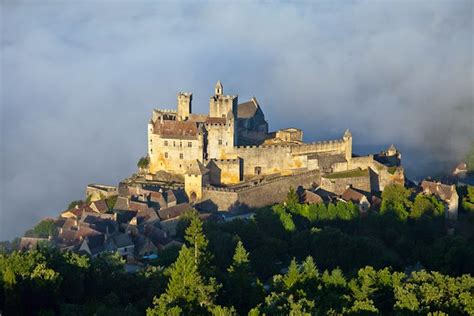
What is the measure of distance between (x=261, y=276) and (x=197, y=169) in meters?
13.0

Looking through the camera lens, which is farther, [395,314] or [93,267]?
[93,267]

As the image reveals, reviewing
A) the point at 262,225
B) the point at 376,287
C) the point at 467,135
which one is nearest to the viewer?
the point at 376,287

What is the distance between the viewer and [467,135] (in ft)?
269

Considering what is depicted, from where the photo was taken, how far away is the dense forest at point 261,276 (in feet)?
102

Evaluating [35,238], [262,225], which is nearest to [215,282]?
[262,225]

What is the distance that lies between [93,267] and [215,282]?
6.10 metres

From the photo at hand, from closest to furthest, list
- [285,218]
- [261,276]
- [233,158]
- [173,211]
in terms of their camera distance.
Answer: [261,276] → [285,218] → [173,211] → [233,158]

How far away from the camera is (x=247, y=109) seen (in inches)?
2483

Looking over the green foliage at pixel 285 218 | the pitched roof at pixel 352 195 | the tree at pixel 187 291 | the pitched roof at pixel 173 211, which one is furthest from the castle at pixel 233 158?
the tree at pixel 187 291

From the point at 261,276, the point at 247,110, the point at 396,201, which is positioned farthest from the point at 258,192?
the point at 261,276

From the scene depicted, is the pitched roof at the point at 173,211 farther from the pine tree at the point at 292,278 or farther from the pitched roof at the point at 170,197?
the pine tree at the point at 292,278

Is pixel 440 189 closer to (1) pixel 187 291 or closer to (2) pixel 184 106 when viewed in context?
(2) pixel 184 106

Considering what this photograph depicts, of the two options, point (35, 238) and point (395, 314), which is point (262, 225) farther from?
point (395, 314)

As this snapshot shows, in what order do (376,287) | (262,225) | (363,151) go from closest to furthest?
(376,287)
(262,225)
(363,151)
